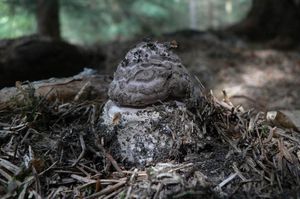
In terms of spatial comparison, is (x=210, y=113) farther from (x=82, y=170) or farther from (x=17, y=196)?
(x=17, y=196)

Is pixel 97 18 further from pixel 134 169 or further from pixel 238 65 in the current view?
pixel 134 169

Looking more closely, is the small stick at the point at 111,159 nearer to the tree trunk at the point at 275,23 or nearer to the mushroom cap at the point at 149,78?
the mushroom cap at the point at 149,78

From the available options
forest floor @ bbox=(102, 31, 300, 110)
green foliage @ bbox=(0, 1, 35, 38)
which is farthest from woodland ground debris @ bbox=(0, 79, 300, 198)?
green foliage @ bbox=(0, 1, 35, 38)

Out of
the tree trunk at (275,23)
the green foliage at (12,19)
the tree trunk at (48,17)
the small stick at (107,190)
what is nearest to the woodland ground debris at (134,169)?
the small stick at (107,190)

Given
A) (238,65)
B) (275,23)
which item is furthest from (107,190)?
(275,23)

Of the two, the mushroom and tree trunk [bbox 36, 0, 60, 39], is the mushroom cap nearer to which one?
the mushroom

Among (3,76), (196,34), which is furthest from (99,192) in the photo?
(196,34)
